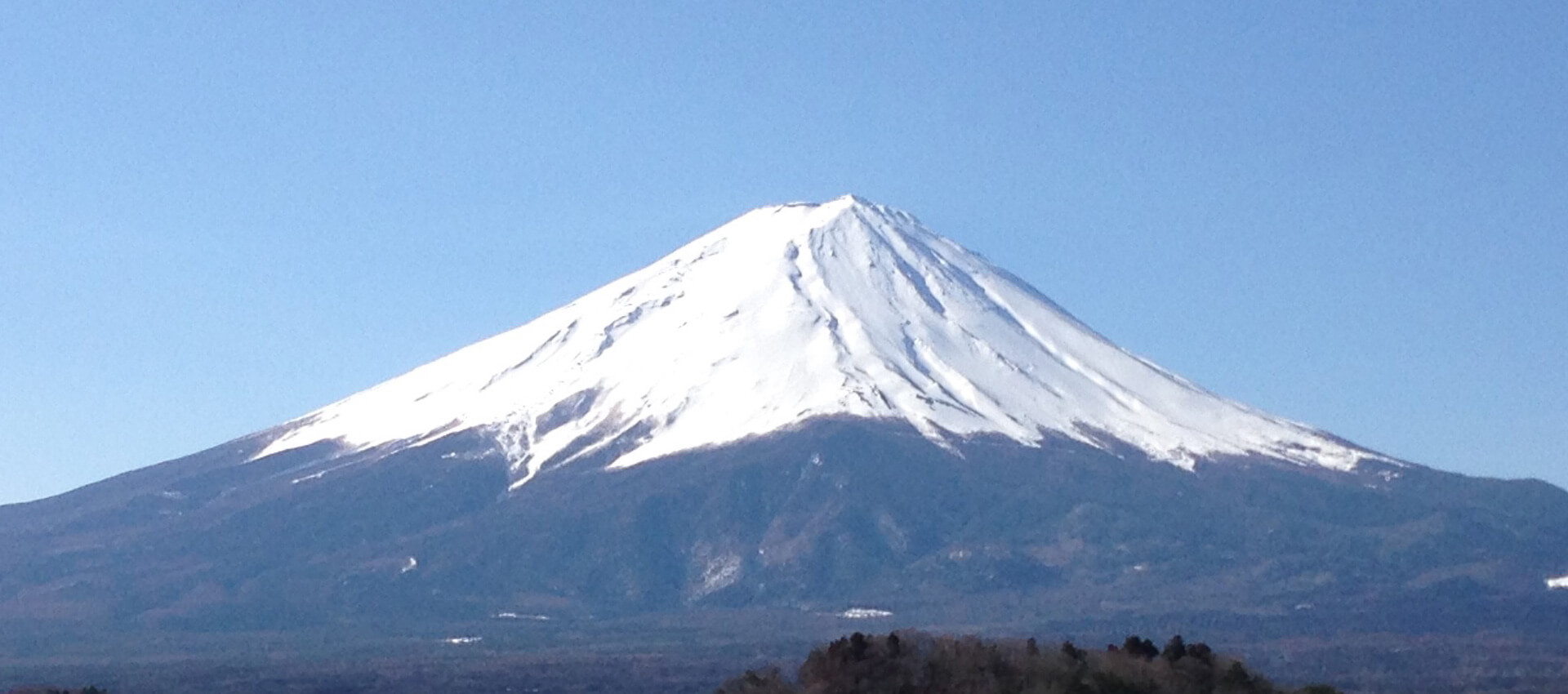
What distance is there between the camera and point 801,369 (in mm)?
167625

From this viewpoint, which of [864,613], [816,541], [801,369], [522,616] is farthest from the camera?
[801,369]

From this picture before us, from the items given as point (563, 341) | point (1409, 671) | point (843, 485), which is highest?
point (563, 341)

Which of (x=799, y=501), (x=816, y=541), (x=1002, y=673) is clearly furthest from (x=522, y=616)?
(x=1002, y=673)

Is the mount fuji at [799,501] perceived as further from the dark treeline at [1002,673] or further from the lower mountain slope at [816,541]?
the dark treeline at [1002,673]

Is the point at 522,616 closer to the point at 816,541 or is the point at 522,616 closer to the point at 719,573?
the point at 719,573

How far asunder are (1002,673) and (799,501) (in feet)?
309

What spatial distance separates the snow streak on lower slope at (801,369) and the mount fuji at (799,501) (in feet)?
1.26

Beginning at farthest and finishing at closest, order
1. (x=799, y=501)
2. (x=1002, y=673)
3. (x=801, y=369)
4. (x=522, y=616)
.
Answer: (x=801, y=369), (x=799, y=501), (x=522, y=616), (x=1002, y=673)

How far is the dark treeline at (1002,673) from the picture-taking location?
49.7 metres

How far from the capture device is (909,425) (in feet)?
513

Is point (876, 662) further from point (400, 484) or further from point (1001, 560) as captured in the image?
point (400, 484)

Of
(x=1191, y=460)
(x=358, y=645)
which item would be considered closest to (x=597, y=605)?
(x=358, y=645)

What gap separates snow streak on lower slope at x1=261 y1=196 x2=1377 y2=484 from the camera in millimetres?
160375

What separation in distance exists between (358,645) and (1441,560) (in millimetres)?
60708
